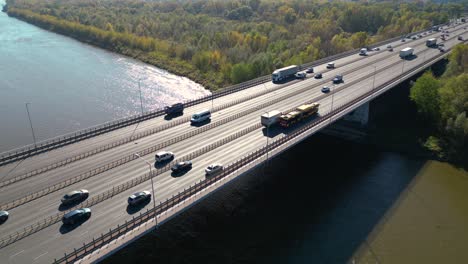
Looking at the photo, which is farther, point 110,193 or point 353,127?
point 353,127

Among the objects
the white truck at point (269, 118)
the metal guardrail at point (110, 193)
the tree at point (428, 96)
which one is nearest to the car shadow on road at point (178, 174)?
the metal guardrail at point (110, 193)

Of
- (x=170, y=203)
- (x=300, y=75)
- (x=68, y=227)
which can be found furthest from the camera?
(x=300, y=75)

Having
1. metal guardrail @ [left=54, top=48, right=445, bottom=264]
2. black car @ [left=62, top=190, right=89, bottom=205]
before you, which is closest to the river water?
black car @ [left=62, top=190, right=89, bottom=205]

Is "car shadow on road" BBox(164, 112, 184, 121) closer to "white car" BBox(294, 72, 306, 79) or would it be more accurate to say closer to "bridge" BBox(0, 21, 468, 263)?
"bridge" BBox(0, 21, 468, 263)

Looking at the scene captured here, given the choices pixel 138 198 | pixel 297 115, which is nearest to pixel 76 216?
pixel 138 198

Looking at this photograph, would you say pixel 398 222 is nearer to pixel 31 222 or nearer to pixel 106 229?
pixel 106 229

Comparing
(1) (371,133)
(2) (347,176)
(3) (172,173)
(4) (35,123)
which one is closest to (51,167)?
(3) (172,173)

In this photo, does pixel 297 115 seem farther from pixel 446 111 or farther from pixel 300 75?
pixel 446 111
